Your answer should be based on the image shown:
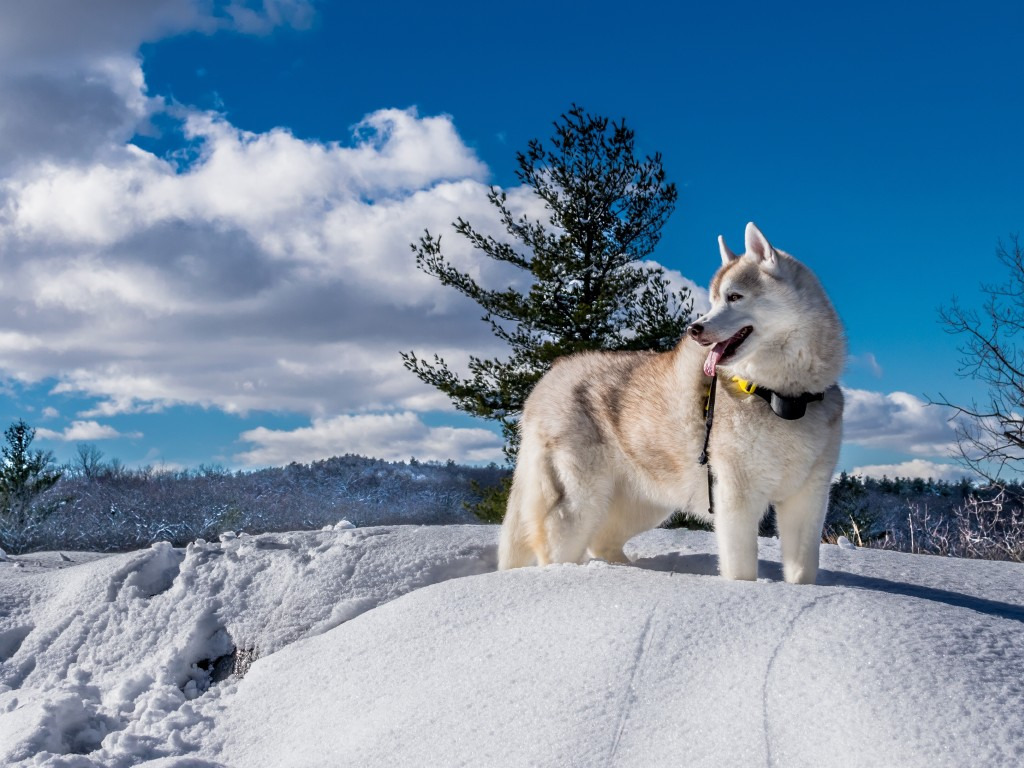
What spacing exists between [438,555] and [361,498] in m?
18.5

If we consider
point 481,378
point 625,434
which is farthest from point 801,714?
point 481,378

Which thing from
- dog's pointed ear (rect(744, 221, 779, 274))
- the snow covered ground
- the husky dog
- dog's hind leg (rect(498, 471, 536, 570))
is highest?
dog's pointed ear (rect(744, 221, 779, 274))

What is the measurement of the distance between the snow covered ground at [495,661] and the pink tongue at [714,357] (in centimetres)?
104

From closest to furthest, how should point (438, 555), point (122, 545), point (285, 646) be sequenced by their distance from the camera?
point (285, 646) → point (438, 555) → point (122, 545)

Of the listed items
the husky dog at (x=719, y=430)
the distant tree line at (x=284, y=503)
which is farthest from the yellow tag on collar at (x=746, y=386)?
the distant tree line at (x=284, y=503)

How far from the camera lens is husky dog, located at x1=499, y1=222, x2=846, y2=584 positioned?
4.36 m

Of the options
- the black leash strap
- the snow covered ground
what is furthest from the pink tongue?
the snow covered ground

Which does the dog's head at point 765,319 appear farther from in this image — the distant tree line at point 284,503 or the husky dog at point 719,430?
the distant tree line at point 284,503

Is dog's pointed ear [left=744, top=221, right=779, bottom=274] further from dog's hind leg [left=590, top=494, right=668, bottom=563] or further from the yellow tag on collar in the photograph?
dog's hind leg [left=590, top=494, right=668, bottom=563]

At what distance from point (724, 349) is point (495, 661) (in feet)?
5.91

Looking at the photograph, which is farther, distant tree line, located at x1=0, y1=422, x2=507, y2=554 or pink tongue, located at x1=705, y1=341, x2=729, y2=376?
distant tree line, located at x1=0, y1=422, x2=507, y2=554

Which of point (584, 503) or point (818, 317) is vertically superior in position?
point (818, 317)

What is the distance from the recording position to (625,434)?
5.02 m

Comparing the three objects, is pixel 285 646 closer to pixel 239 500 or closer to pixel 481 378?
pixel 481 378
